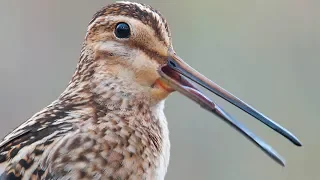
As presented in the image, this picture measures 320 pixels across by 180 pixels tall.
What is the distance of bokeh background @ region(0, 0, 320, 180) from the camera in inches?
150

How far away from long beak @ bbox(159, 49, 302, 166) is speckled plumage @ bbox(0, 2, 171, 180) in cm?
4

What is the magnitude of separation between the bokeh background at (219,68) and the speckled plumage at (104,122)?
66.0 inches

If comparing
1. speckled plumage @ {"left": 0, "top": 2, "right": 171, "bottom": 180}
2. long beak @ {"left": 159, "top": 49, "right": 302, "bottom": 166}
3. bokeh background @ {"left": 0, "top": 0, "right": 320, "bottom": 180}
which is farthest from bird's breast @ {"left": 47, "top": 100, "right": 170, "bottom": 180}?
bokeh background @ {"left": 0, "top": 0, "right": 320, "bottom": 180}

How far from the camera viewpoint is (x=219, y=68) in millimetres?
4027

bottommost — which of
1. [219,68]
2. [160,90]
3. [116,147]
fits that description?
[116,147]

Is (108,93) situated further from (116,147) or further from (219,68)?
(219,68)

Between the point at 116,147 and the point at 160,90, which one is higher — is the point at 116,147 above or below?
below

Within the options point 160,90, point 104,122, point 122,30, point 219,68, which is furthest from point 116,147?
point 219,68

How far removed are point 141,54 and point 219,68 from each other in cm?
205

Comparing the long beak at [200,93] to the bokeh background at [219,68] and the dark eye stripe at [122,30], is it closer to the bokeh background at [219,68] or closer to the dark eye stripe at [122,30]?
the dark eye stripe at [122,30]

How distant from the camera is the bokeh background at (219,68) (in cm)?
381

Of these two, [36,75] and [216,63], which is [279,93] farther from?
[36,75]

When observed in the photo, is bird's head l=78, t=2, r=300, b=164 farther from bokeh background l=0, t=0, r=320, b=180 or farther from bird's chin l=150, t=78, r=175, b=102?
bokeh background l=0, t=0, r=320, b=180

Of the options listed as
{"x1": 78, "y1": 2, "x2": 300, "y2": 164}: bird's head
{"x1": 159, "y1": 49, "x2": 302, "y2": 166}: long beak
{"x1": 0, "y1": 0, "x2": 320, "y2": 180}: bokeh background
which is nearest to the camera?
{"x1": 159, "y1": 49, "x2": 302, "y2": 166}: long beak
